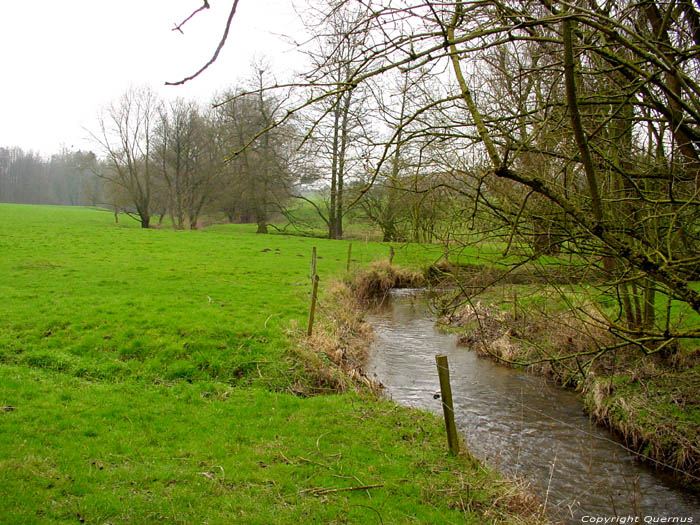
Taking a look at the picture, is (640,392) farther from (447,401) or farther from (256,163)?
(256,163)

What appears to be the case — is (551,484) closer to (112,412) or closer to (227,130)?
(112,412)

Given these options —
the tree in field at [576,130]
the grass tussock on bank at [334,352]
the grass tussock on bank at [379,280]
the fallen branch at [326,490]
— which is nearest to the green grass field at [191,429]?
the fallen branch at [326,490]

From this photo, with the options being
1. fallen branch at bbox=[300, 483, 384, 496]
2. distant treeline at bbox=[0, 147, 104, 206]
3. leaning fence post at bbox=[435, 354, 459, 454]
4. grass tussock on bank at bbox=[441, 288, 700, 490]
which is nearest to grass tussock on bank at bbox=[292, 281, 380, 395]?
grass tussock on bank at bbox=[441, 288, 700, 490]

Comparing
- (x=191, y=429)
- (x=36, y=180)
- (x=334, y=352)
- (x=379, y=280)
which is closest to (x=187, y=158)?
(x=379, y=280)

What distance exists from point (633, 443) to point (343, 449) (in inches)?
167

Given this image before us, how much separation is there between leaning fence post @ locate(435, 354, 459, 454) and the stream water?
26.9 inches

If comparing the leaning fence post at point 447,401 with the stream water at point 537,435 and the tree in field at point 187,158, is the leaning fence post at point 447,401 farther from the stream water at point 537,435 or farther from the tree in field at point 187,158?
the tree in field at point 187,158

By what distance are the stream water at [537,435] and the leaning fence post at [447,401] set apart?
68 centimetres

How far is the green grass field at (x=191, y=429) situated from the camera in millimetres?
4523

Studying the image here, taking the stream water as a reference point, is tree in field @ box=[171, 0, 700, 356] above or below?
above

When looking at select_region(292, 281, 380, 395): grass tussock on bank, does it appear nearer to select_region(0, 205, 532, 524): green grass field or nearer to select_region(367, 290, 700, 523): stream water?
select_region(0, 205, 532, 524): green grass field

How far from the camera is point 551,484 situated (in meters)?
5.81

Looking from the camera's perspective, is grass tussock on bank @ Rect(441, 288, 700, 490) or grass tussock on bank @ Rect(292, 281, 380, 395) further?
grass tussock on bank @ Rect(292, 281, 380, 395)

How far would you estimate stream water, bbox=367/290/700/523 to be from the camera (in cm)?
552
